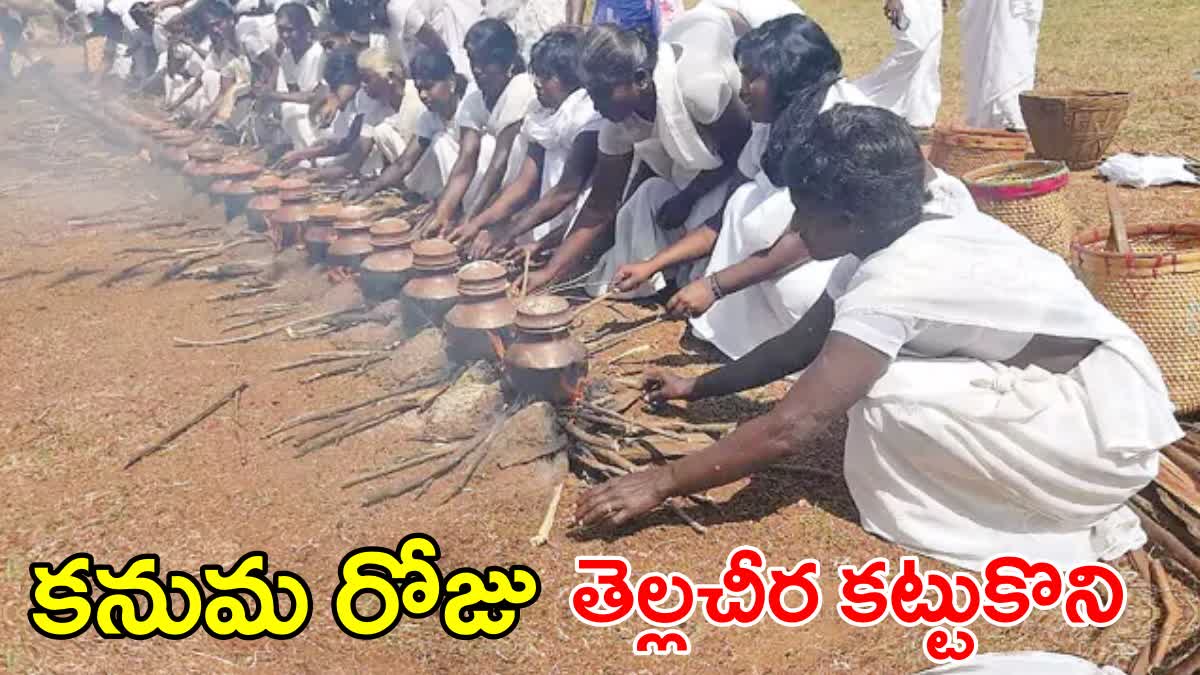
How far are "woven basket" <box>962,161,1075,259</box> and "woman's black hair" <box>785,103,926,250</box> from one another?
2.31 m

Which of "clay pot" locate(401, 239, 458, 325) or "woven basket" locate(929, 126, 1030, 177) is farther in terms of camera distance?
"woven basket" locate(929, 126, 1030, 177)

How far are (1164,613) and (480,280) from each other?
260 centimetres

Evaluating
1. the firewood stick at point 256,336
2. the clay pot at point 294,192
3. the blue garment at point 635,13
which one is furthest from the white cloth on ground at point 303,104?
the firewood stick at point 256,336

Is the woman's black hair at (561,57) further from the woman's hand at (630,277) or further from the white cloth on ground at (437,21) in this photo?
the white cloth on ground at (437,21)

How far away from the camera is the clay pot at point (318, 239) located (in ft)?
18.7

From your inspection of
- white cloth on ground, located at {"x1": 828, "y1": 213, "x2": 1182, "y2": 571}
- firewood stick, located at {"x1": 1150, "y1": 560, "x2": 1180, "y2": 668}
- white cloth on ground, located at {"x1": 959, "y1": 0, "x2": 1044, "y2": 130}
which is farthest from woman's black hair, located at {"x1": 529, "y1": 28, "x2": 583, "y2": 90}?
firewood stick, located at {"x1": 1150, "y1": 560, "x2": 1180, "y2": 668}

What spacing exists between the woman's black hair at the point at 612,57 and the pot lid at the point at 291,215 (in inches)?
91.6

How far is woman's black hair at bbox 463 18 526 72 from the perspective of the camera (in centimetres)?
624

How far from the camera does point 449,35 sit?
325 inches

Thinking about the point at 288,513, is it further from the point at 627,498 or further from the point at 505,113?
the point at 505,113

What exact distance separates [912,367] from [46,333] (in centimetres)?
475

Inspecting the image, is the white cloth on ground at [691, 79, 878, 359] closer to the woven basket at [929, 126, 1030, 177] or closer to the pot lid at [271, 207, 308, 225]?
the woven basket at [929, 126, 1030, 177]

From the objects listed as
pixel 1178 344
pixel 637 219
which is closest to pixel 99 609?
pixel 637 219

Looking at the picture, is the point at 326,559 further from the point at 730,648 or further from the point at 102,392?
the point at 102,392
